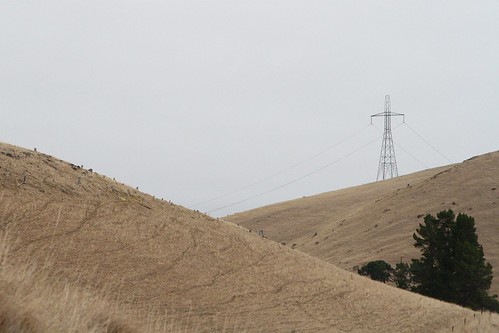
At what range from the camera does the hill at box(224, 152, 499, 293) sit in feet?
136

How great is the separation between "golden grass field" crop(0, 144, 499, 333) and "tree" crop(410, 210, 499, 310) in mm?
8272

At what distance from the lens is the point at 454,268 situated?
25062 millimetres

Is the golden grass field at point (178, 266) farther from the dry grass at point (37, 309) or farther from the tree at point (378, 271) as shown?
the tree at point (378, 271)

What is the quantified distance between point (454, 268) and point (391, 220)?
975 inches

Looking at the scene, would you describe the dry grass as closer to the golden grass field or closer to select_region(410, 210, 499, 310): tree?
the golden grass field

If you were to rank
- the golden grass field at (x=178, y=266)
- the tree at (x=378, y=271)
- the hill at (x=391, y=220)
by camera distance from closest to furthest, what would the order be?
the golden grass field at (x=178, y=266)
the tree at (x=378, y=271)
the hill at (x=391, y=220)

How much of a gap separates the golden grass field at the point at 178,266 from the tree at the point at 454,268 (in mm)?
8272

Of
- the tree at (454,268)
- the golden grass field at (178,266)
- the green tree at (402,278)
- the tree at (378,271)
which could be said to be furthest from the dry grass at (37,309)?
the tree at (378,271)

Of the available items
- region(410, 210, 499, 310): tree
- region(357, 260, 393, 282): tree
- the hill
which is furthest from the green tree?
the hill

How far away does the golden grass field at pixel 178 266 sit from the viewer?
11.6 m

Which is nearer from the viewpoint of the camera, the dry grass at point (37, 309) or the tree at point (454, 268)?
the dry grass at point (37, 309)

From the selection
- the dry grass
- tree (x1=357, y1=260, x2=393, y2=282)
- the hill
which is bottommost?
the dry grass

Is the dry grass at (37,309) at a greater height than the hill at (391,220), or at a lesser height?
lesser

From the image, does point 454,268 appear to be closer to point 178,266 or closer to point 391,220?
point 178,266
